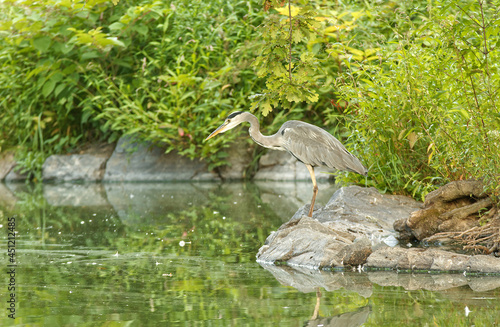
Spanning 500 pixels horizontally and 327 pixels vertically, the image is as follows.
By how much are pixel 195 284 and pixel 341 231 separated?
160cm

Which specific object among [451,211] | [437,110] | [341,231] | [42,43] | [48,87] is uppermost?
[437,110]

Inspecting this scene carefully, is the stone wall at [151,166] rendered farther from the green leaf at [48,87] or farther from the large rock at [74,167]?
the green leaf at [48,87]

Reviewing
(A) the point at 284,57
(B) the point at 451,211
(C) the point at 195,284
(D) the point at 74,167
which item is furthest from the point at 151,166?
(C) the point at 195,284

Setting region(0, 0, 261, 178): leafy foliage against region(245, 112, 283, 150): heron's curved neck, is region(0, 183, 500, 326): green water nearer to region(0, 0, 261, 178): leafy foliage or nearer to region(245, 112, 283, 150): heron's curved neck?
region(245, 112, 283, 150): heron's curved neck

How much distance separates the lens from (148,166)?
38.8 ft

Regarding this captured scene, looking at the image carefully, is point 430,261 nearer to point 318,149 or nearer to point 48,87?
point 318,149

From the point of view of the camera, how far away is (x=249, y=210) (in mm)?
7406

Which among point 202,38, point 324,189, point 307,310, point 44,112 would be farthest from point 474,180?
point 44,112

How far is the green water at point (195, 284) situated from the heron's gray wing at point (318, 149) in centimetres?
78

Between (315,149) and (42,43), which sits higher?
(315,149)

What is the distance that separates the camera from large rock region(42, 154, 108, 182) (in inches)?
472

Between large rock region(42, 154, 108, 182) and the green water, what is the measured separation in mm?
4993

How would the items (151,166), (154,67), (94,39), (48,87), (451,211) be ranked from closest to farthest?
(451,211), (94,39), (48,87), (151,166), (154,67)

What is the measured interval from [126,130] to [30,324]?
9.22m
